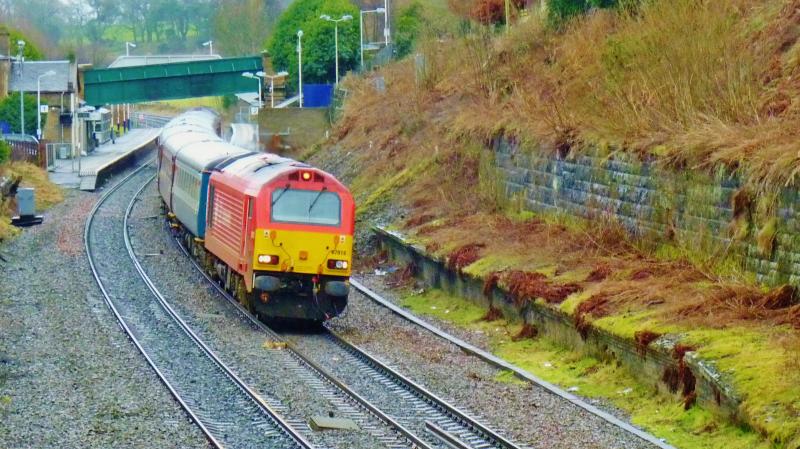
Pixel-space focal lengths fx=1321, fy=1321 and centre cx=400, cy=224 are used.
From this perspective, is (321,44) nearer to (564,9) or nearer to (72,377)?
(564,9)

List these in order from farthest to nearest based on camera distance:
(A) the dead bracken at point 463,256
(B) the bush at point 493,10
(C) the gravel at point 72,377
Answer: (B) the bush at point 493,10 → (A) the dead bracken at point 463,256 → (C) the gravel at point 72,377

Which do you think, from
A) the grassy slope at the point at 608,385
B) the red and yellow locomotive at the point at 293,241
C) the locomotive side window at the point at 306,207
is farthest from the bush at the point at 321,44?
the locomotive side window at the point at 306,207

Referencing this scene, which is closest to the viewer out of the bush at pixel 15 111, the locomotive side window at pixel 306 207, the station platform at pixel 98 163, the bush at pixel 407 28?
Result: the locomotive side window at pixel 306 207

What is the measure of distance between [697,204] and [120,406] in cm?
829

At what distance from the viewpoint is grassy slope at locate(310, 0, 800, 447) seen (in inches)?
603

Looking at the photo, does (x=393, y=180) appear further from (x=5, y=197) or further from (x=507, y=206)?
(x=5, y=197)

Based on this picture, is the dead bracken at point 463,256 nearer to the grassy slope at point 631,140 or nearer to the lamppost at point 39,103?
the grassy slope at point 631,140

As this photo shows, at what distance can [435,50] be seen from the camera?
4041 centimetres

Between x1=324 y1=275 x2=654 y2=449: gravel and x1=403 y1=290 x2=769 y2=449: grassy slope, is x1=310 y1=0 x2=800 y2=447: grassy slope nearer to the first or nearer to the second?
x1=403 y1=290 x2=769 y2=449: grassy slope

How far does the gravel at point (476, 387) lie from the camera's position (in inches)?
523

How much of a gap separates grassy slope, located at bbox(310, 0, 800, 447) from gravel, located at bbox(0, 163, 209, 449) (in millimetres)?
5709

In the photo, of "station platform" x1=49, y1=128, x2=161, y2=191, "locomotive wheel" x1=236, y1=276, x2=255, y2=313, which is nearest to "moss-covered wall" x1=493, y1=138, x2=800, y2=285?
"locomotive wheel" x1=236, y1=276, x2=255, y2=313

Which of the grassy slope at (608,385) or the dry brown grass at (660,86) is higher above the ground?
the dry brown grass at (660,86)

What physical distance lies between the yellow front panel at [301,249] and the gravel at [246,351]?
1167 mm
